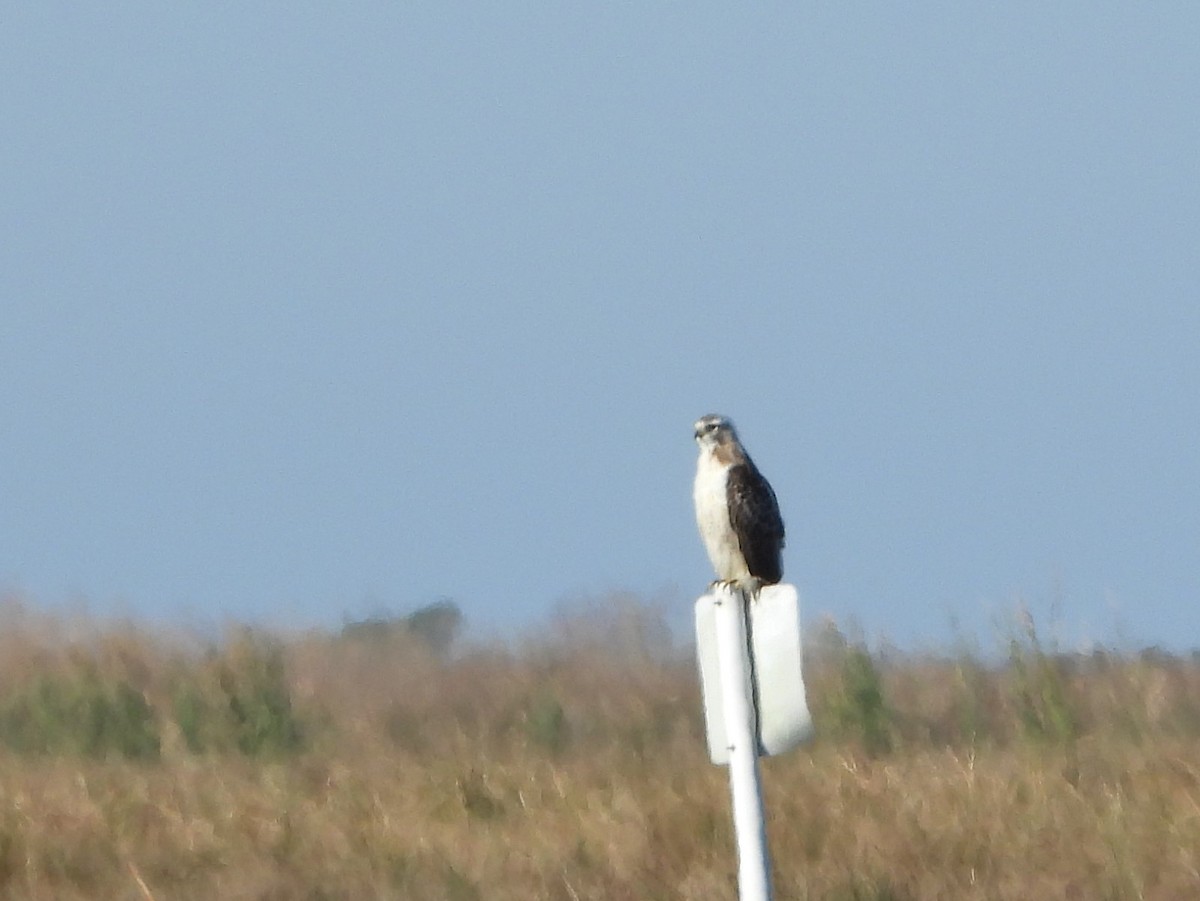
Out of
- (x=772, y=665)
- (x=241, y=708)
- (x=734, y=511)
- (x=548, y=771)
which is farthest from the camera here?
(x=241, y=708)

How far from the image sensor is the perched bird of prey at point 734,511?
7566 mm

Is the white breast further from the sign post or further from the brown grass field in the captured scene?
the sign post

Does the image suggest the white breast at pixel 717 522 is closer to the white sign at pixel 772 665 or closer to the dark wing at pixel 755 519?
the dark wing at pixel 755 519

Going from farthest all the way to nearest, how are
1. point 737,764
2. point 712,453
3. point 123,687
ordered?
point 123,687 < point 712,453 < point 737,764

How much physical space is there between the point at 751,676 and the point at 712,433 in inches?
136

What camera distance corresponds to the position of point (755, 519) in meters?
7.61

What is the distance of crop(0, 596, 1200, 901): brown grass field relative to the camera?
7.65 m

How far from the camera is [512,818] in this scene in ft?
29.2

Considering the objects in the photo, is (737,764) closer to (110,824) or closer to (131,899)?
(131,899)

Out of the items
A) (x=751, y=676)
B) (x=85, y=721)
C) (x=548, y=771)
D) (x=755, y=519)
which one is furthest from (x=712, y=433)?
(x=85, y=721)

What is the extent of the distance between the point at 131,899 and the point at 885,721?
5219 millimetres

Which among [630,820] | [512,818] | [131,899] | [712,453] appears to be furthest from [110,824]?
[712,453]

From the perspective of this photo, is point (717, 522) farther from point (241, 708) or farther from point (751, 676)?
point (241, 708)

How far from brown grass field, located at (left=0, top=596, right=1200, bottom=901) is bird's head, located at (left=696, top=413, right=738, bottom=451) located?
1484mm
